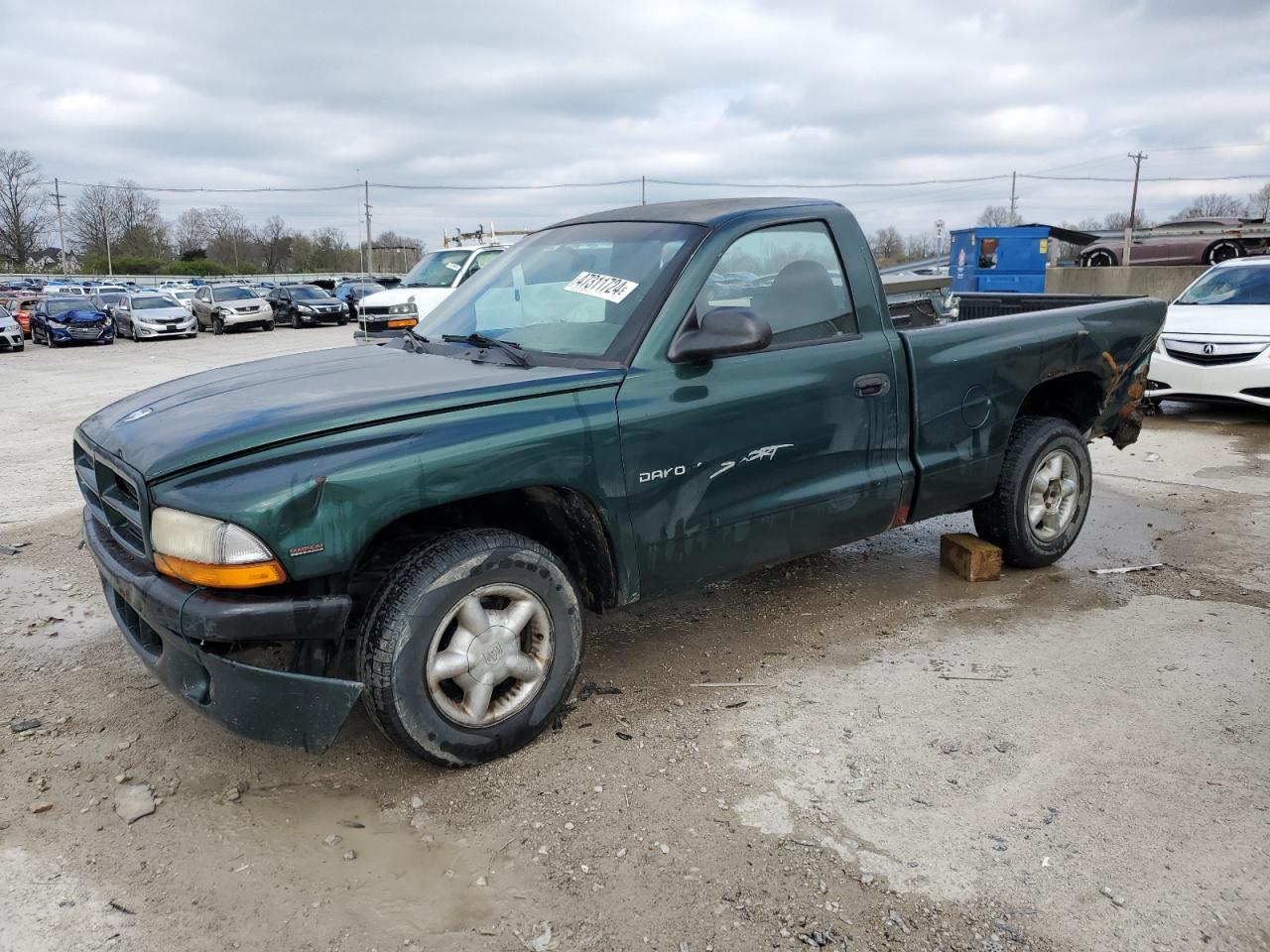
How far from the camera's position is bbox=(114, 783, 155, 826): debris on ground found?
2.94m

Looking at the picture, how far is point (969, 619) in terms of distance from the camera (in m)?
4.41

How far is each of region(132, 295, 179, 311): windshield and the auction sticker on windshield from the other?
2773 centimetres

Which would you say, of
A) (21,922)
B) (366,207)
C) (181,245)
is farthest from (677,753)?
(181,245)

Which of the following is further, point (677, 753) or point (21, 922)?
point (677, 753)

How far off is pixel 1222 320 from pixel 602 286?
816cm

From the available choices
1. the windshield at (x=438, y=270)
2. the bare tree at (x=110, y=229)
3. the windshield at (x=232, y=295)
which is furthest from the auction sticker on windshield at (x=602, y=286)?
the bare tree at (x=110, y=229)

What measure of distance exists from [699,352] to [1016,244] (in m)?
19.8

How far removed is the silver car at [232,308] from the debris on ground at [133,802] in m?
28.7

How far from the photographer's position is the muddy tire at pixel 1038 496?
4715 mm

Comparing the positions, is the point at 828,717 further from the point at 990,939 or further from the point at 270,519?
the point at 270,519

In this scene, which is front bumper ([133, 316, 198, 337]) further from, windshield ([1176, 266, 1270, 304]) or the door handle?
the door handle

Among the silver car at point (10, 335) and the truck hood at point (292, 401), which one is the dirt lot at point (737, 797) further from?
the silver car at point (10, 335)

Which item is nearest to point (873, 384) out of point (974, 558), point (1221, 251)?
point (974, 558)

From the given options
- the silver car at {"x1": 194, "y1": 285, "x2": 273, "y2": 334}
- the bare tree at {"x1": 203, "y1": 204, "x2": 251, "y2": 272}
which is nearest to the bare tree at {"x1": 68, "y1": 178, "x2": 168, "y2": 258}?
the bare tree at {"x1": 203, "y1": 204, "x2": 251, "y2": 272}
